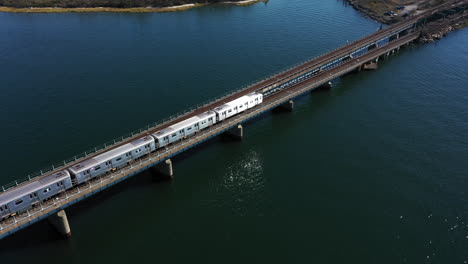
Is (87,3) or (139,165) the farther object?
(87,3)

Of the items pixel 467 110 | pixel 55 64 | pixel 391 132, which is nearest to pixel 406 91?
pixel 467 110

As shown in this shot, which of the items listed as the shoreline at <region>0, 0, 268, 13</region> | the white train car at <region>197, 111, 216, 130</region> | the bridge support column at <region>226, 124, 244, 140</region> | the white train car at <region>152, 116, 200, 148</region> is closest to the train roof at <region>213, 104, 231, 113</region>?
the white train car at <region>197, 111, 216, 130</region>

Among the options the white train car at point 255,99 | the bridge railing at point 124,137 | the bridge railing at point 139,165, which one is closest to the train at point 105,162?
the bridge railing at point 139,165

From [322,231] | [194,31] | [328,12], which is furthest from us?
[328,12]

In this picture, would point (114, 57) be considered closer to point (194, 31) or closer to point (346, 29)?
point (194, 31)

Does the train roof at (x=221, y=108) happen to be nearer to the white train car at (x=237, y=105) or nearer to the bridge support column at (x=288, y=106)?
the white train car at (x=237, y=105)

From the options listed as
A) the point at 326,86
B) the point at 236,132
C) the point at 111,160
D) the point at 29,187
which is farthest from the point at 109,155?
the point at 326,86

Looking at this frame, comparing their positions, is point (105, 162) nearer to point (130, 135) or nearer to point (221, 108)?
point (130, 135)
